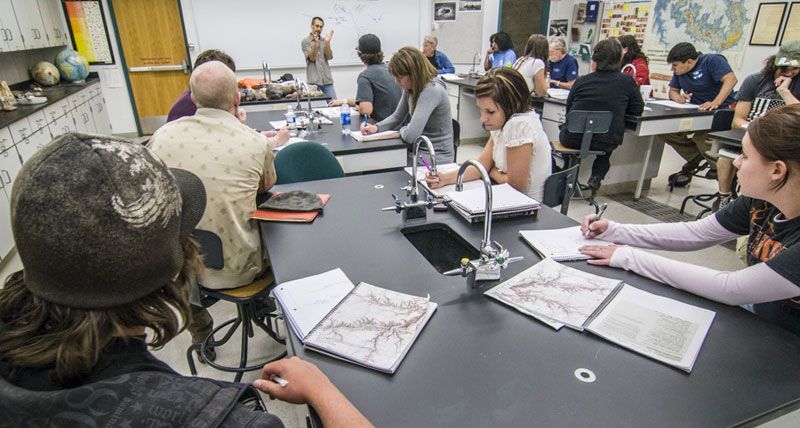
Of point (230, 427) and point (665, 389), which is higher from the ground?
point (230, 427)

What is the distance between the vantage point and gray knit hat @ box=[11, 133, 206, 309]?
55cm

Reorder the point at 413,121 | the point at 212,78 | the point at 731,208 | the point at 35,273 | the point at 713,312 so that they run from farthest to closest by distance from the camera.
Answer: the point at 413,121, the point at 212,78, the point at 731,208, the point at 713,312, the point at 35,273

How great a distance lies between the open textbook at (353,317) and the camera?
1.01 metres

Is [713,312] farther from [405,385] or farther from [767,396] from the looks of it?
[405,385]

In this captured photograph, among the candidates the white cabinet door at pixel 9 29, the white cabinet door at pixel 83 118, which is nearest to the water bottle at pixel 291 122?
the white cabinet door at pixel 83 118

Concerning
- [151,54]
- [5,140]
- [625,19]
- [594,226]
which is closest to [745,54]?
[625,19]

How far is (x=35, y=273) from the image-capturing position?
0.59m

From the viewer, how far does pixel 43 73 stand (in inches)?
192

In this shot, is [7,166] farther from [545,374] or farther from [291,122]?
[545,374]

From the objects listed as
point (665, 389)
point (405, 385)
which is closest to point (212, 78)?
point (405, 385)

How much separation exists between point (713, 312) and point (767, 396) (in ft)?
0.92

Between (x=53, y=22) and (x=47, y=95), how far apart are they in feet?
4.62

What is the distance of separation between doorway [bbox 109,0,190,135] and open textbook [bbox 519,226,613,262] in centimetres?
573

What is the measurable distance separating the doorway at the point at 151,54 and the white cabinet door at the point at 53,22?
56cm
